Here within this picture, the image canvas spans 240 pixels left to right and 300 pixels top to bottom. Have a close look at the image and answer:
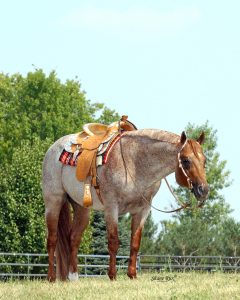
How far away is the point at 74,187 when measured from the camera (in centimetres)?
1653

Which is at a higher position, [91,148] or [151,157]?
[91,148]

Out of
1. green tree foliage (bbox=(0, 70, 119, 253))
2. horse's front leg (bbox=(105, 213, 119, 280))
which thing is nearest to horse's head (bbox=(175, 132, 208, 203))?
horse's front leg (bbox=(105, 213, 119, 280))

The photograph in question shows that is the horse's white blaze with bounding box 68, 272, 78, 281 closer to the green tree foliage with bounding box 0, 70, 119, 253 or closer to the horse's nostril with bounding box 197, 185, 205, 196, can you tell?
the horse's nostril with bounding box 197, 185, 205, 196

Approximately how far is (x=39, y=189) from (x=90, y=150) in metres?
16.8

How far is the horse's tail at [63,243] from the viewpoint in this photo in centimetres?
1705

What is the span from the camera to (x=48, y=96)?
178ft

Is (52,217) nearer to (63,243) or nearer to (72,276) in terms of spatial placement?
(63,243)

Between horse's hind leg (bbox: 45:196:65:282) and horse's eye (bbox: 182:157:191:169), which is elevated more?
horse's eye (bbox: 182:157:191:169)

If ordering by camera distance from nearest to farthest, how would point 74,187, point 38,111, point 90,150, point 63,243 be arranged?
1. point 90,150
2. point 74,187
3. point 63,243
4. point 38,111

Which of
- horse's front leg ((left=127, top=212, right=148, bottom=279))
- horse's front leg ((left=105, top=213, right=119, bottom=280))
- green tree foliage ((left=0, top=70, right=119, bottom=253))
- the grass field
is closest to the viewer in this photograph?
the grass field

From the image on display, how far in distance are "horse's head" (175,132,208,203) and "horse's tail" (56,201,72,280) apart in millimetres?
3424

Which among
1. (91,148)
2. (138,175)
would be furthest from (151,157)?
(91,148)

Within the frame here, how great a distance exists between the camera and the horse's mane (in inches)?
595

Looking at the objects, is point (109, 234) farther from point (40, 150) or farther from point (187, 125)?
point (187, 125)
